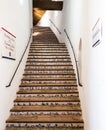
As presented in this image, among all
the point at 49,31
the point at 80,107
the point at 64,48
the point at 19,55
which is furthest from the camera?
the point at 49,31

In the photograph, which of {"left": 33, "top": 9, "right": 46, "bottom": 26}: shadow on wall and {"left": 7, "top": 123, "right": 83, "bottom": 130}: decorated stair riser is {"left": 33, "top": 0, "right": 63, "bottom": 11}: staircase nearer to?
{"left": 33, "top": 9, "right": 46, "bottom": 26}: shadow on wall

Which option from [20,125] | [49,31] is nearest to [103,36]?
[20,125]

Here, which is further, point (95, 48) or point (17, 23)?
point (17, 23)

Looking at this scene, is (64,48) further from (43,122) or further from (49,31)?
(49,31)

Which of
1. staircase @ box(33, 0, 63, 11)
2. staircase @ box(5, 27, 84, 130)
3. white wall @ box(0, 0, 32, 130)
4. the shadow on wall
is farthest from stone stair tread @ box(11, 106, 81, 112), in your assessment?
the shadow on wall

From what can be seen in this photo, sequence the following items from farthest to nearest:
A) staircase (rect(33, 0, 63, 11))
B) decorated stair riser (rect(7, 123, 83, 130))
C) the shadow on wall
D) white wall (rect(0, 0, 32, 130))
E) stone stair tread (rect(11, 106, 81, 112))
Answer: the shadow on wall → staircase (rect(33, 0, 63, 11)) → stone stair tread (rect(11, 106, 81, 112)) → decorated stair riser (rect(7, 123, 83, 130)) → white wall (rect(0, 0, 32, 130))

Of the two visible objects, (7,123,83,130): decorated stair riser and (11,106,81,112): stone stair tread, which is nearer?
(7,123,83,130): decorated stair riser

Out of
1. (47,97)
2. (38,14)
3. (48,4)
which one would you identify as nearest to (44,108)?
(47,97)

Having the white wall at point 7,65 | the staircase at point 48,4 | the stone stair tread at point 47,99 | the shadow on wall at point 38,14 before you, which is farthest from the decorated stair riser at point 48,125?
the shadow on wall at point 38,14

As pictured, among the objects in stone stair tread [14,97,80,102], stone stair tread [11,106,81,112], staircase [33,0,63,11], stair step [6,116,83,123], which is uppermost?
staircase [33,0,63,11]

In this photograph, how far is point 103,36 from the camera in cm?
288

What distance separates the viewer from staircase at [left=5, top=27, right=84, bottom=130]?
456 cm

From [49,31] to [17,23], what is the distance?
27.5 feet

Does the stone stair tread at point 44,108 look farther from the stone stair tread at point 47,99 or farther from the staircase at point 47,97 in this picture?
the stone stair tread at point 47,99
